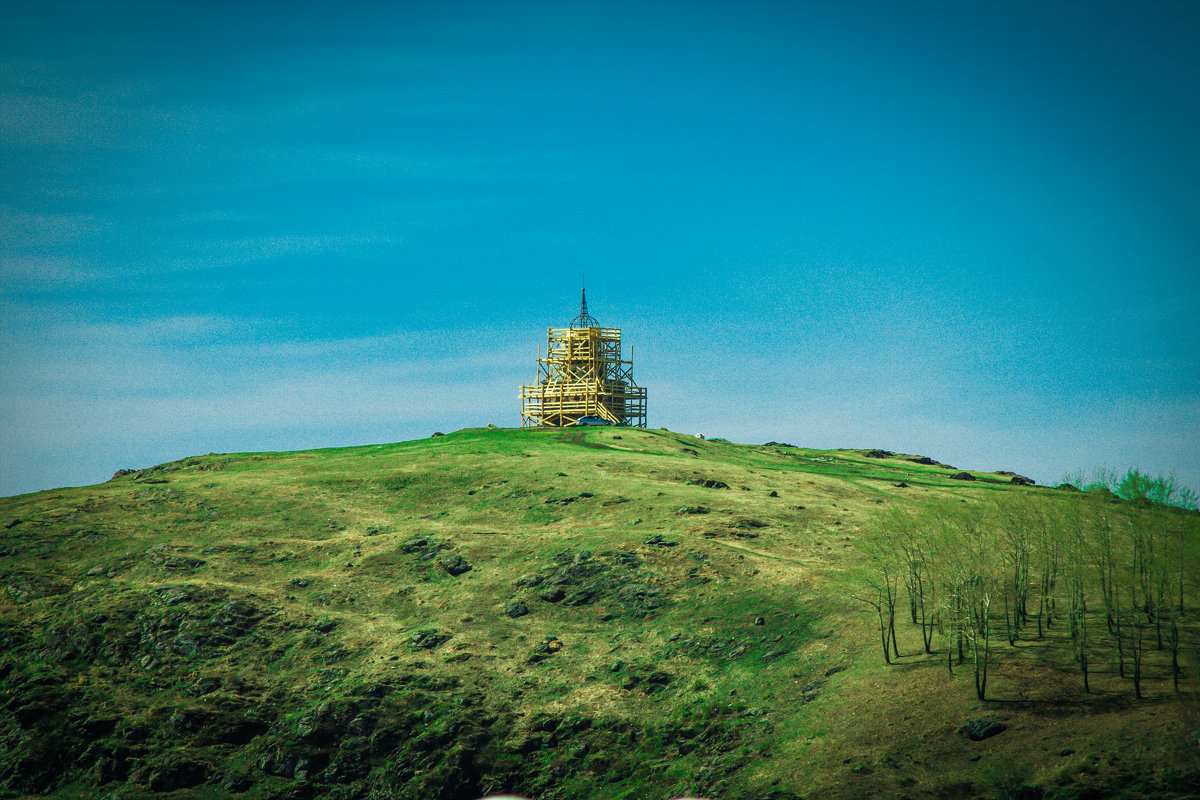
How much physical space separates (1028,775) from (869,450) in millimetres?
95675

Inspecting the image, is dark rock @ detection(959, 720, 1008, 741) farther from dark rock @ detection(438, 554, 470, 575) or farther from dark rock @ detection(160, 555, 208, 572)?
dark rock @ detection(160, 555, 208, 572)

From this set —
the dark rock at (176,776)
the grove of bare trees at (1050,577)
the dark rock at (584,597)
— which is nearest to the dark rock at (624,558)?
the dark rock at (584,597)

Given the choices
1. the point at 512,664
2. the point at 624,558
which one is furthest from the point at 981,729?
the point at 624,558

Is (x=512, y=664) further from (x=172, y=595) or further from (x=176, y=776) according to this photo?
(x=172, y=595)

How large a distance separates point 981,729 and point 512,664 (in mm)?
29049

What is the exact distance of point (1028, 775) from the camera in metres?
38.8

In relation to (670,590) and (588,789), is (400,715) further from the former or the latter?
(670,590)

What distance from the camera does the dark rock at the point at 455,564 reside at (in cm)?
7112

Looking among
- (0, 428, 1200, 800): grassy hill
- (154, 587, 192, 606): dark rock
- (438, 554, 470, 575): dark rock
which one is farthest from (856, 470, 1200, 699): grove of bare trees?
(154, 587, 192, 606): dark rock

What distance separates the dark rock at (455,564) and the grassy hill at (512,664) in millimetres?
224

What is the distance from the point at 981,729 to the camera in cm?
4247

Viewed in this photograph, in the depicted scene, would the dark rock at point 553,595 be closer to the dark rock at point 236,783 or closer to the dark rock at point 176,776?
the dark rock at point 236,783

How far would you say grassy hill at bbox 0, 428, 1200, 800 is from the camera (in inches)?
1713

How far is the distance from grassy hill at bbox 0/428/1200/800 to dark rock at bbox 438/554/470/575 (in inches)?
8.8
